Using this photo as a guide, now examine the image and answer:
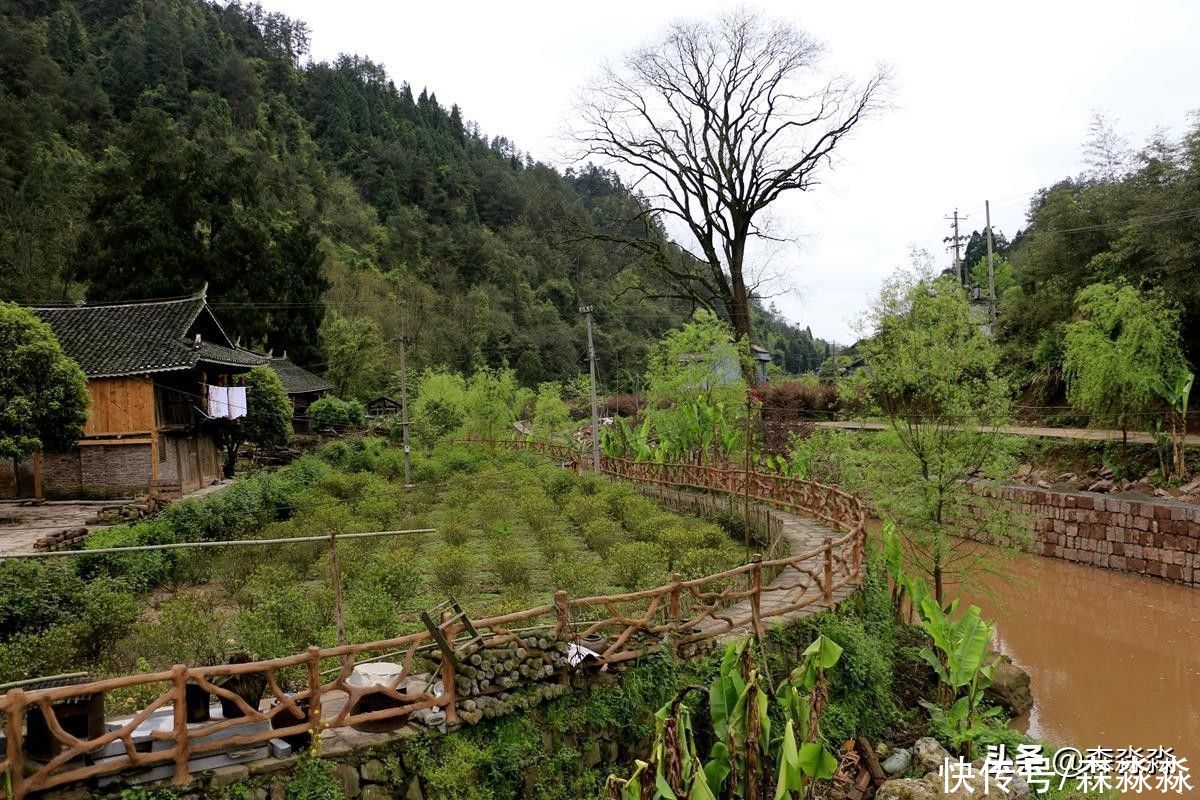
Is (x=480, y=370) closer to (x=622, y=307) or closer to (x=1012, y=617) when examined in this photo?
(x=1012, y=617)

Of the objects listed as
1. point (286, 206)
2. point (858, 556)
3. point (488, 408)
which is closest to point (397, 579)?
point (858, 556)

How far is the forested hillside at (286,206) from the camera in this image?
1373 inches

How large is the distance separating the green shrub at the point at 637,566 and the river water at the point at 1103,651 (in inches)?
237

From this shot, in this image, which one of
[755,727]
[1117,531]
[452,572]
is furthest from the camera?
[1117,531]

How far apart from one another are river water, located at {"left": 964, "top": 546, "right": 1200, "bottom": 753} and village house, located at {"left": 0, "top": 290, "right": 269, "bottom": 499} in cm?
2173

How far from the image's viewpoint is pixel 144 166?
3469cm

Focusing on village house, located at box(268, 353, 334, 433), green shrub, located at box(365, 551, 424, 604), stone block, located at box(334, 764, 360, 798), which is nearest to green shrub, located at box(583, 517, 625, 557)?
Result: green shrub, located at box(365, 551, 424, 604)

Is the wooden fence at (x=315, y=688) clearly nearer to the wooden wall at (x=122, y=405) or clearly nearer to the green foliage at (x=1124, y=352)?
the green foliage at (x=1124, y=352)

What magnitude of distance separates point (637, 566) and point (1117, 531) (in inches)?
559

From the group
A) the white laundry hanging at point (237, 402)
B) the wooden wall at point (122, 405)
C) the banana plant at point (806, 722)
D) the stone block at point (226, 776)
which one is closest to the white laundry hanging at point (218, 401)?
the white laundry hanging at point (237, 402)

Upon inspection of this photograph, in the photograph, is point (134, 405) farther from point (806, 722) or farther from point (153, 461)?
point (806, 722)

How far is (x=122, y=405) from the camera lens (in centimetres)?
2144

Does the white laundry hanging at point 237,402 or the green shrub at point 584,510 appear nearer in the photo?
the green shrub at point 584,510

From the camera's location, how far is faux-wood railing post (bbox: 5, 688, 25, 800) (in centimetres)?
505
